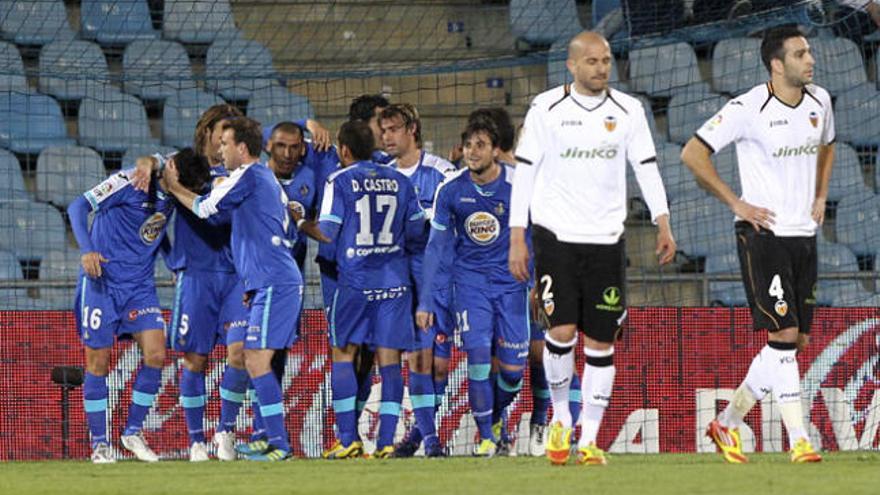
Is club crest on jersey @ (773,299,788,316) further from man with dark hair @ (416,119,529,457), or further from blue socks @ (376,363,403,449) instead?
blue socks @ (376,363,403,449)

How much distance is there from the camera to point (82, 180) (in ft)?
50.7

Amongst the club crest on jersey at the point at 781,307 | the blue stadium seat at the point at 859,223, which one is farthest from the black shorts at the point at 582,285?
the blue stadium seat at the point at 859,223

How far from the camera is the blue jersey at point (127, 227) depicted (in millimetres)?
10555

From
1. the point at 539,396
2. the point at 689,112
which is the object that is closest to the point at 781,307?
the point at 539,396

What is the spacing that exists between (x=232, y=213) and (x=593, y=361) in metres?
2.82

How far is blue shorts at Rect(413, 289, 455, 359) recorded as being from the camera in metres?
11.1

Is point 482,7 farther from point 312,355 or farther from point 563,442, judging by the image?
point 563,442

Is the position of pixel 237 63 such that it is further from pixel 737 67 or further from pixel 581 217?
pixel 581 217

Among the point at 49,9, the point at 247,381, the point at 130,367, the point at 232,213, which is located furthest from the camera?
the point at 49,9

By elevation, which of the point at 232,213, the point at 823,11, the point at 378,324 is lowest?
the point at 378,324

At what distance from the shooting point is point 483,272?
10.9 meters

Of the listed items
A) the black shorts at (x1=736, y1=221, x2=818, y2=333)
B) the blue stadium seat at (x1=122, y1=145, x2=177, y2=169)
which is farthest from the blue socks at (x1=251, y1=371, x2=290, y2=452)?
the blue stadium seat at (x1=122, y1=145, x2=177, y2=169)

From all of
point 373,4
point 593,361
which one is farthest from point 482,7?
point 593,361

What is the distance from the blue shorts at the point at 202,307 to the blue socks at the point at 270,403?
0.76 metres
